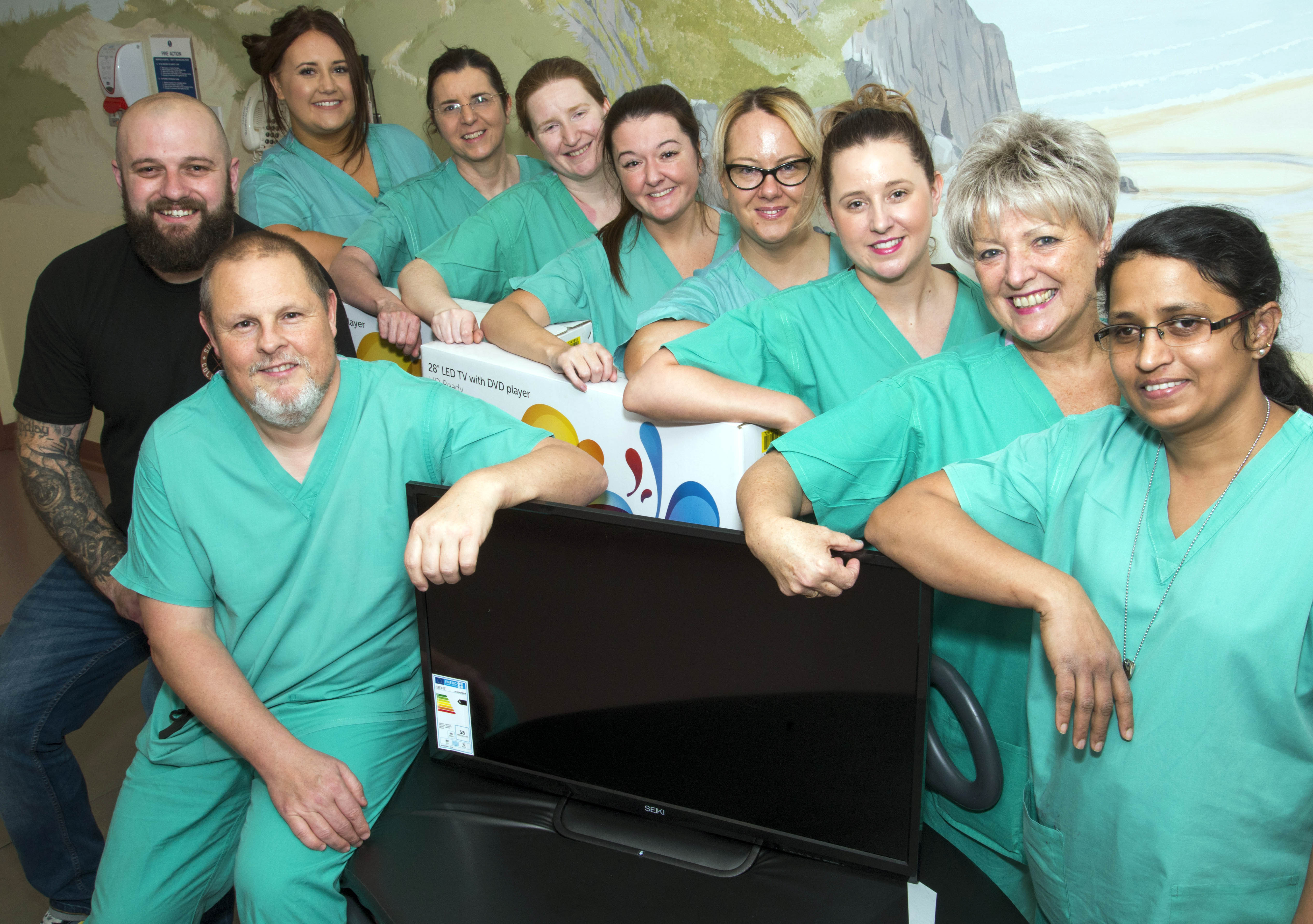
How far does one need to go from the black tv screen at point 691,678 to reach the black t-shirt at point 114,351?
2.73 ft

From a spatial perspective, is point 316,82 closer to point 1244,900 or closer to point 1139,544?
point 1139,544

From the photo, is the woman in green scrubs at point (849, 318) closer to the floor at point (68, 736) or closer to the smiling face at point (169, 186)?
the smiling face at point (169, 186)

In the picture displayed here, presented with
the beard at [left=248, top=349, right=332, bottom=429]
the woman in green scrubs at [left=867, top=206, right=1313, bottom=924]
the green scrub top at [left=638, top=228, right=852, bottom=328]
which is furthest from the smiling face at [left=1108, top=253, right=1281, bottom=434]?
the beard at [left=248, top=349, right=332, bottom=429]

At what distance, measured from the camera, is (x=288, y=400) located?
135cm

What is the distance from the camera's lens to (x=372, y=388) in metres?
1.46

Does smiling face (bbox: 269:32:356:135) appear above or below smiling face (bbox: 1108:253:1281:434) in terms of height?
above

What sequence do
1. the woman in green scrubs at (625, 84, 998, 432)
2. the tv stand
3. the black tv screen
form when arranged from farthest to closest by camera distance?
1. the woman in green scrubs at (625, 84, 998, 432)
2. the tv stand
3. the black tv screen

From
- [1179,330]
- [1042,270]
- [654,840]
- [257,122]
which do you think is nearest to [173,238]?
[654,840]

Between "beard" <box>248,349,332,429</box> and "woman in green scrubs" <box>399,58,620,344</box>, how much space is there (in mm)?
787

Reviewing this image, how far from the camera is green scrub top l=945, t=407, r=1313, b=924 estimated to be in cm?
88

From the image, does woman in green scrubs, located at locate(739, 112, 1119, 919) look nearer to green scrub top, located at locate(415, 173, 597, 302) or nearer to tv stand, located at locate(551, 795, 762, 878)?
tv stand, located at locate(551, 795, 762, 878)

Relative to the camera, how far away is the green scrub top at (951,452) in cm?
126

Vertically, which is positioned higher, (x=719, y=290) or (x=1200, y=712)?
(x=719, y=290)

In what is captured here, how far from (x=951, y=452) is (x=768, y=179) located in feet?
2.14
